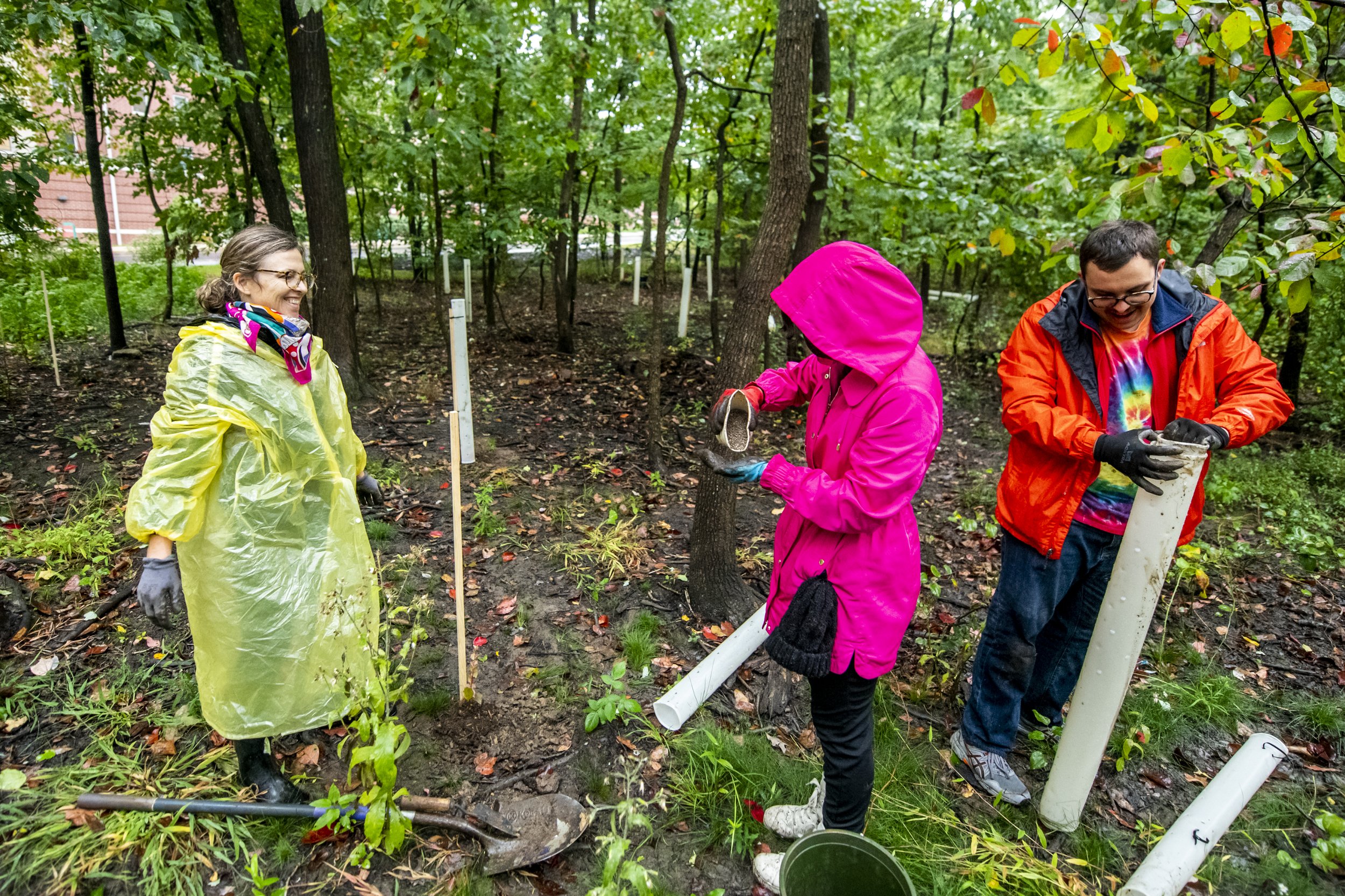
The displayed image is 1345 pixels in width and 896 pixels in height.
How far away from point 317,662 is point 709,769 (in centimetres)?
148

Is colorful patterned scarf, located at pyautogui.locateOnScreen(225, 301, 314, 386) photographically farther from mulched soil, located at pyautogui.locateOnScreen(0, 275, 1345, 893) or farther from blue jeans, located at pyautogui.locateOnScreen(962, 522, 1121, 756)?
blue jeans, located at pyautogui.locateOnScreen(962, 522, 1121, 756)

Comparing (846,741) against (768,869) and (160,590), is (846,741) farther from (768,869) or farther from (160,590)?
(160,590)

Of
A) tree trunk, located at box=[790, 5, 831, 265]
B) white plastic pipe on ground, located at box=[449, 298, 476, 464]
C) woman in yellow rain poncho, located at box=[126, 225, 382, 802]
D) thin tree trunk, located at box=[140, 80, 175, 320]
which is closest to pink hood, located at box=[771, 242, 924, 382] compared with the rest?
white plastic pipe on ground, located at box=[449, 298, 476, 464]

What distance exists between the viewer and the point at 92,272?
11305 millimetres

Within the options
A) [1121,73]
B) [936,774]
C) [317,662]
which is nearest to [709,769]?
[936,774]

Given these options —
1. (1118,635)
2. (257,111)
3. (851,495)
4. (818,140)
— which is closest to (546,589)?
(851,495)

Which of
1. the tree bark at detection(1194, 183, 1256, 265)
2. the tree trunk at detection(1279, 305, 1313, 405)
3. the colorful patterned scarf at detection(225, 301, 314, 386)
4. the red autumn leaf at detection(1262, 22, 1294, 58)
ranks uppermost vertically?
the red autumn leaf at detection(1262, 22, 1294, 58)

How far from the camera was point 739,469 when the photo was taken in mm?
2047

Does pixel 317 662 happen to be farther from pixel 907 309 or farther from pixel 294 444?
pixel 907 309

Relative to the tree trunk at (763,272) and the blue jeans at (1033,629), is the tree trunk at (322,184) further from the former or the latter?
the blue jeans at (1033,629)

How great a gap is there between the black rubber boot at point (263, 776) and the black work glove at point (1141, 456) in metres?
2.94

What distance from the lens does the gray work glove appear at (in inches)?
106

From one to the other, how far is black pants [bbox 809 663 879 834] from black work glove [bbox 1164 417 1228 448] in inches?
48.1

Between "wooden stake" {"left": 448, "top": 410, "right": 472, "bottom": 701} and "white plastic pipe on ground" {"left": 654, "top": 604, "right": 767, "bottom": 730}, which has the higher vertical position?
"wooden stake" {"left": 448, "top": 410, "right": 472, "bottom": 701}
